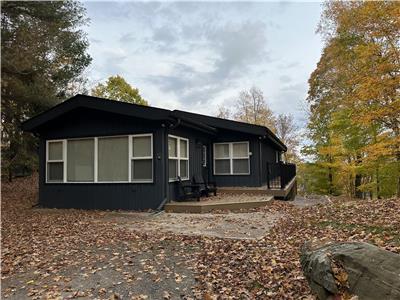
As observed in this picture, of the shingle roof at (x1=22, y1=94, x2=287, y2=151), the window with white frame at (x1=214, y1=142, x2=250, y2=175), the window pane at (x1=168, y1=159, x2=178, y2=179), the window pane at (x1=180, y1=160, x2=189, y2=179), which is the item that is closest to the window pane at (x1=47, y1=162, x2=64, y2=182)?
the shingle roof at (x1=22, y1=94, x2=287, y2=151)

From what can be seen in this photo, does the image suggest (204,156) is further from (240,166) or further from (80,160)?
(80,160)

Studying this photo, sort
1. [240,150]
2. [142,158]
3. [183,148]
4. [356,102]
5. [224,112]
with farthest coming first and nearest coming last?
1. [224,112]
2. [356,102]
3. [240,150]
4. [183,148]
5. [142,158]

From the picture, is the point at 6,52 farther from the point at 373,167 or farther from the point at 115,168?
the point at 373,167

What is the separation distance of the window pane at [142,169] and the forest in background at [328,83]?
4470 millimetres

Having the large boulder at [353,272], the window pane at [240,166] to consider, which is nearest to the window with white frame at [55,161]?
the window pane at [240,166]

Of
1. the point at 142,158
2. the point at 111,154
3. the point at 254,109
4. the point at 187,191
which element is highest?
the point at 254,109

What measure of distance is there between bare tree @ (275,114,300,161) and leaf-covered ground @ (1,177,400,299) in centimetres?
2702

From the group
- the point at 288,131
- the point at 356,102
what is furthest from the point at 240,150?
the point at 288,131

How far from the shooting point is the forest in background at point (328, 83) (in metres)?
10.8

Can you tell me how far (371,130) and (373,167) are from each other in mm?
2052

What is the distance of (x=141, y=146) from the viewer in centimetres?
1061

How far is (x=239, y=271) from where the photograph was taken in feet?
15.5

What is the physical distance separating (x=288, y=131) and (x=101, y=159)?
1079 inches

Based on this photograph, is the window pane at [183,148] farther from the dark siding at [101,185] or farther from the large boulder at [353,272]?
the large boulder at [353,272]
